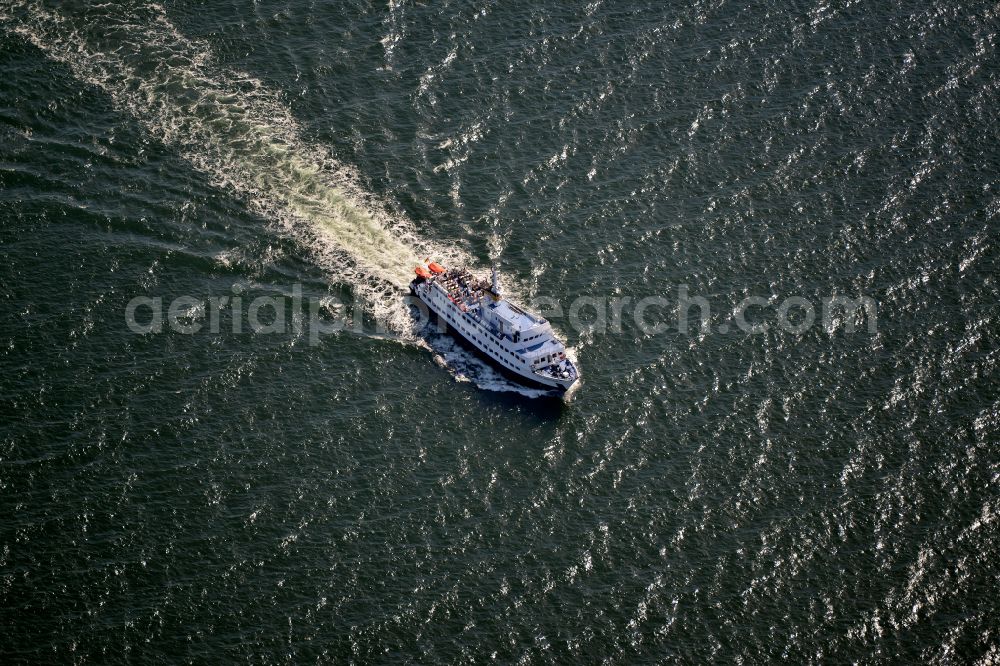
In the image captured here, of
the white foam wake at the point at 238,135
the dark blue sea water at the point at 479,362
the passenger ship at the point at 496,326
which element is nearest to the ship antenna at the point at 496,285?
the passenger ship at the point at 496,326

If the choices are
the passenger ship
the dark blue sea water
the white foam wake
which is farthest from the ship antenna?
the white foam wake

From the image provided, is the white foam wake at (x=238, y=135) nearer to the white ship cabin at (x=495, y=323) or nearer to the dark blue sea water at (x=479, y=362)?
the dark blue sea water at (x=479, y=362)

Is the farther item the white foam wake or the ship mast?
the white foam wake

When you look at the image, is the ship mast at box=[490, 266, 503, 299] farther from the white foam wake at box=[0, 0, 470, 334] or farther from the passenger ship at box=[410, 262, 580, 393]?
the white foam wake at box=[0, 0, 470, 334]

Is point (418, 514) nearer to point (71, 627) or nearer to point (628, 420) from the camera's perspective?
point (628, 420)

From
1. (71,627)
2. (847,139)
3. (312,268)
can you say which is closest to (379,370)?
(312,268)

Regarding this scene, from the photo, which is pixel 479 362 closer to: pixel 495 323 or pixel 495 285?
pixel 495 323
